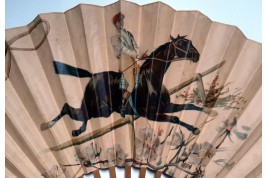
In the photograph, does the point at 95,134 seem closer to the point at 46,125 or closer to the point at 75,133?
the point at 75,133

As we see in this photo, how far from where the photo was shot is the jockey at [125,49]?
1966 millimetres

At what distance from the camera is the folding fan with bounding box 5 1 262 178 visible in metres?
1.94

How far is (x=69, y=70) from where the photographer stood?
2.06 metres

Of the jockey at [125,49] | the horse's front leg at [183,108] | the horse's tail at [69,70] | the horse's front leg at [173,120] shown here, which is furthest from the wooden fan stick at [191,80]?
the horse's tail at [69,70]

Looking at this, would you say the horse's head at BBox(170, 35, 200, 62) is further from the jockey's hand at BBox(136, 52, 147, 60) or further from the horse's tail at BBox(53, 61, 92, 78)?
the horse's tail at BBox(53, 61, 92, 78)

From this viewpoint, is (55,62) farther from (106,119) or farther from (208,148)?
(208,148)

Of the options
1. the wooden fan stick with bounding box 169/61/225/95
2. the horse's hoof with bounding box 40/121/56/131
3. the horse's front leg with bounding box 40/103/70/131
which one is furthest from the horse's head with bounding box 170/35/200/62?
the horse's hoof with bounding box 40/121/56/131

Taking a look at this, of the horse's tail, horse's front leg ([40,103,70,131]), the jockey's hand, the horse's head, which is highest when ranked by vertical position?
the horse's head

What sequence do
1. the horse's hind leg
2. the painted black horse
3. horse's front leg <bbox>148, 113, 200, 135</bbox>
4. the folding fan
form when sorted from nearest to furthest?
1. the folding fan
2. the painted black horse
3. the horse's hind leg
4. horse's front leg <bbox>148, 113, 200, 135</bbox>

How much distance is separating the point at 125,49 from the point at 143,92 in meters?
0.40

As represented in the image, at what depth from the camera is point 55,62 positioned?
200 centimetres

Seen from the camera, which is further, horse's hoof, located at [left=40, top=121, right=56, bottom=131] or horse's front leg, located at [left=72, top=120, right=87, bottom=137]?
horse's front leg, located at [left=72, top=120, right=87, bottom=137]

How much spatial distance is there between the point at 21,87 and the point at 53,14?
1.91 feet

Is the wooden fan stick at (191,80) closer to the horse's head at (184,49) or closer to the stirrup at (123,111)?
the horse's head at (184,49)
